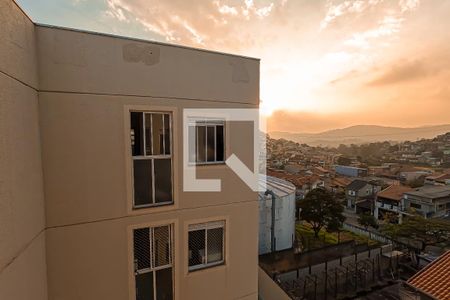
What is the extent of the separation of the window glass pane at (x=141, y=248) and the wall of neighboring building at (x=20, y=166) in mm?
1535

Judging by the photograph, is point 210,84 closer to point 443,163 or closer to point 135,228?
point 135,228

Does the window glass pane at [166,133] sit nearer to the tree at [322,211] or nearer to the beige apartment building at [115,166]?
the beige apartment building at [115,166]

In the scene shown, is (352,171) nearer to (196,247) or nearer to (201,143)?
(196,247)

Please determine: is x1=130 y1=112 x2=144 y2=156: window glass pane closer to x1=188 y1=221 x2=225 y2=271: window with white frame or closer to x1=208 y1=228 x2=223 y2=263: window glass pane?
x1=188 y1=221 x2=225 y2=271: window with white frame

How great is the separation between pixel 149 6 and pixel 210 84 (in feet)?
11.3

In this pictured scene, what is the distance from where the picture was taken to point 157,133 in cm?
504

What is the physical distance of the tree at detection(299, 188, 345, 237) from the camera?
27.0 m

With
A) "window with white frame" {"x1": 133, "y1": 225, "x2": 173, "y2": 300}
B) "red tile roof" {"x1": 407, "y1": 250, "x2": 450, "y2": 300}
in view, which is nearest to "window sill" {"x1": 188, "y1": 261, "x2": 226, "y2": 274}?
"window with white frame" {"x1": 133, "y1": 225, "x2": 173, "y2": 300}

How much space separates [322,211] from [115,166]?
1066 inches

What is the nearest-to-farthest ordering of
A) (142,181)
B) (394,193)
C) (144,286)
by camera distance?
(142,181) < (144,286) < (394,193)

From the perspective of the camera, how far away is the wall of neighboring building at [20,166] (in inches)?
118

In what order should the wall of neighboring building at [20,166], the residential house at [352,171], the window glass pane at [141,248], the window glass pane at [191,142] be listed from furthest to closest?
the residential house at [352,171] → the window glass pane at [191,142] → the window glass pane at [141,248] → the wall of neighboring building at [20,166]

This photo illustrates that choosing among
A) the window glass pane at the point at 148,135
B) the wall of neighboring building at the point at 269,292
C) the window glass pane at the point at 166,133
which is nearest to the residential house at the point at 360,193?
the wall of neighboring building at the point at 269,292

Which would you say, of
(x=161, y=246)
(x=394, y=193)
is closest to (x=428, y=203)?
(x=394, y=193)
